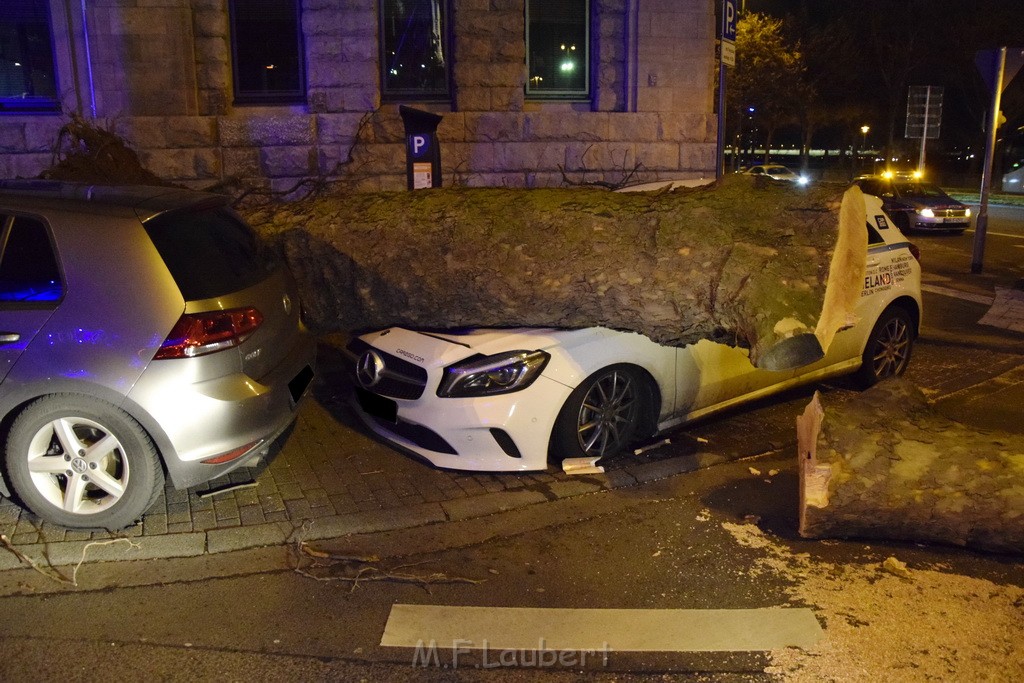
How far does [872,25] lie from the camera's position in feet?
121

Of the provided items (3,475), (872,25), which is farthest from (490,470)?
(872,25)

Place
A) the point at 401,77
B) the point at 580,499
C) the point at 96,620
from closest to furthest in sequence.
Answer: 1. the point at 96,620
2. the point at 580,499
3. the point at 401,77

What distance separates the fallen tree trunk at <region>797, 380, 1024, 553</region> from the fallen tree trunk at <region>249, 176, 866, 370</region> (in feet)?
1.75

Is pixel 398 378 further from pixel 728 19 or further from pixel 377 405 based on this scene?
pixel 728 19

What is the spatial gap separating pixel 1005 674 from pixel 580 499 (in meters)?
2.24

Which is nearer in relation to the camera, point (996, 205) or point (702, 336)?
point (702, 336)

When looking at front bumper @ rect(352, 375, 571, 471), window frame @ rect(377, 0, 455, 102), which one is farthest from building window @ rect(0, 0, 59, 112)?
front bumper @ rect(352, 375, 571, 471)

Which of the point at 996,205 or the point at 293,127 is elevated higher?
the point at 293,127

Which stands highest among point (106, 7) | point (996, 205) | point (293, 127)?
point (106, 7)

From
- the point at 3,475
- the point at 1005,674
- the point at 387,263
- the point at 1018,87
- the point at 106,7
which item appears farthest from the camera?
the point at 1018,87

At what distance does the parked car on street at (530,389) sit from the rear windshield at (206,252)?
106 centimetres

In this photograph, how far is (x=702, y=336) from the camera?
17.2 ft

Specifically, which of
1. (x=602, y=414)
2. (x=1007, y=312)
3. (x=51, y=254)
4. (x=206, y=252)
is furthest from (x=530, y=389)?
(x=1007, y=312)

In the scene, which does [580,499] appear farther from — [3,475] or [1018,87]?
[1018,87]
